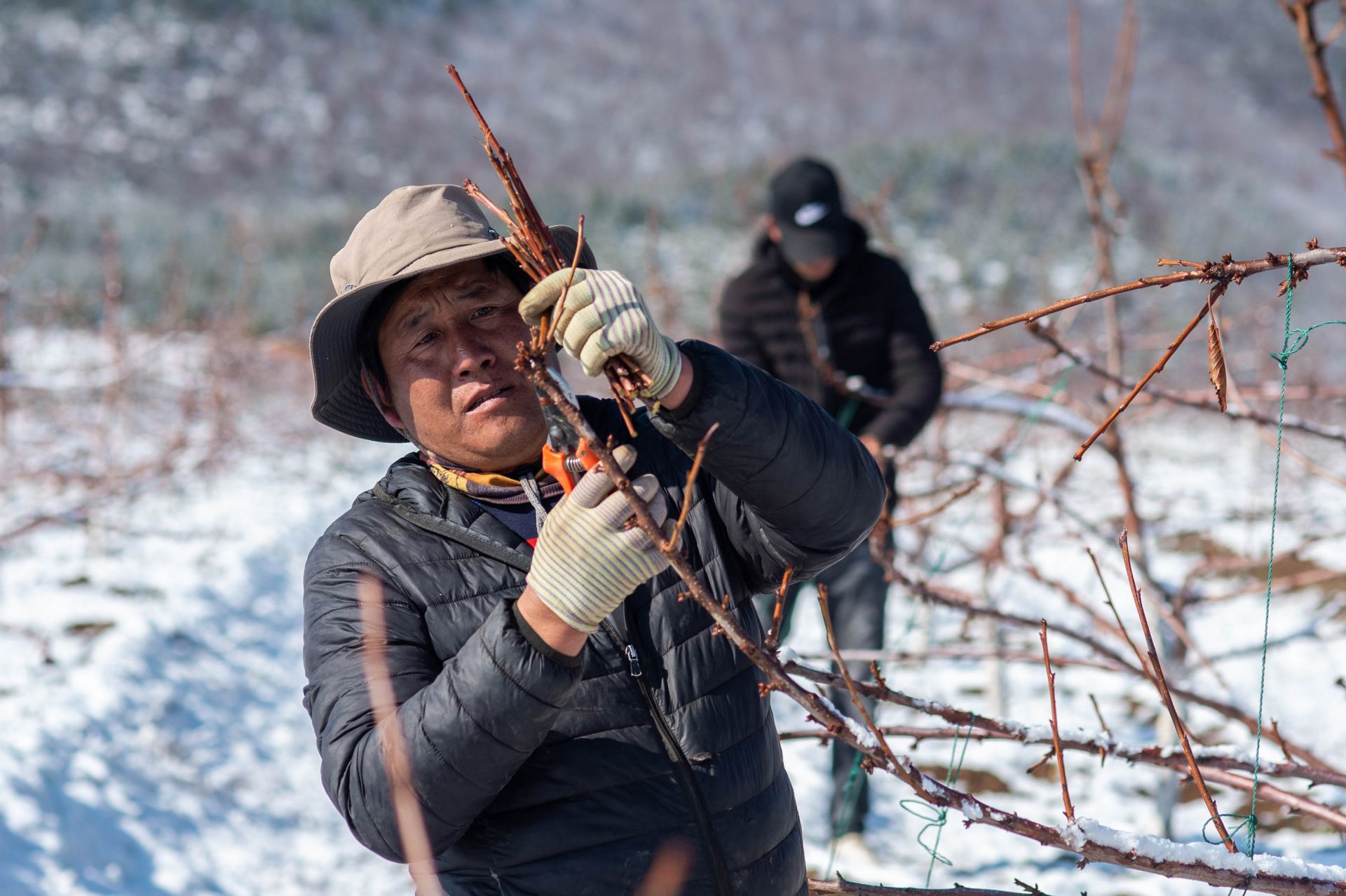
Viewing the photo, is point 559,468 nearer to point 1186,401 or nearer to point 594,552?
point 594,552

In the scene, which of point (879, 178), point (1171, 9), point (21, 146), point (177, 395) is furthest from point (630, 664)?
point (1171, 9)

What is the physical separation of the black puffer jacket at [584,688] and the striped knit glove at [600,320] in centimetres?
12

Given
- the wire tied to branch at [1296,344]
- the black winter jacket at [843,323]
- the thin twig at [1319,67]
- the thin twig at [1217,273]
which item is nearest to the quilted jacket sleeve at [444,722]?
the thin twig at [1217,273]

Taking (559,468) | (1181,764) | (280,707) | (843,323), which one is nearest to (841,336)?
(843,323)

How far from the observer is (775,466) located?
51.0 inches

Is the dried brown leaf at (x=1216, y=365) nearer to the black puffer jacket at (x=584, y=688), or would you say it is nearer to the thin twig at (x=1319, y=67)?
the thin twig at (x=1319, y=67)

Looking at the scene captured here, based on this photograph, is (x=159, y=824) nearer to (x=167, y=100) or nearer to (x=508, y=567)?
(x=508, y=567)

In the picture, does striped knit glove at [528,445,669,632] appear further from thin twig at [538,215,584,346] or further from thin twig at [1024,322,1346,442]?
thin twig at [1024,322,1346,442]

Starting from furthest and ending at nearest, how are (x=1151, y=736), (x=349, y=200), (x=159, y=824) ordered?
1. (x=349, y=200)
2. (x=1151, y=736)
3. (x=159, y=824)

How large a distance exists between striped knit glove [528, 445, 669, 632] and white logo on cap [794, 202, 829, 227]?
7.56 ft

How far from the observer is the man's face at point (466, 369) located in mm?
1441

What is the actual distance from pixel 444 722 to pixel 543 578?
0.20 meters

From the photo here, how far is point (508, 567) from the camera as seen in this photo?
1414 mm

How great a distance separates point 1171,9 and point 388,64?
33.1 metres
